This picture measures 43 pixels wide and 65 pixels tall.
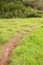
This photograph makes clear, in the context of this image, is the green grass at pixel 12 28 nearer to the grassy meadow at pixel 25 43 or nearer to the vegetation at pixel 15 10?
the grassy meadow at pixel 25 43

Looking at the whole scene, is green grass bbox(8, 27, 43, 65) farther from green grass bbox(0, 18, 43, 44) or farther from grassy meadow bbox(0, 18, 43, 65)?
green grass bbox(0, 18, 43, 44)

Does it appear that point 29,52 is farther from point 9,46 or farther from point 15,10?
point 15,10

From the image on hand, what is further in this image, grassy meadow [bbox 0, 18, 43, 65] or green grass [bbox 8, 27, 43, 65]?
grassy meadow [bbox 0, 18, 43, 65]

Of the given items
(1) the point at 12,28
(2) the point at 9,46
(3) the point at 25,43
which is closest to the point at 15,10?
(1) the point at 12,28

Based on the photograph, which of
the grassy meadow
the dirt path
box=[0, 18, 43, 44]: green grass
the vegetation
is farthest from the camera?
the vegetation

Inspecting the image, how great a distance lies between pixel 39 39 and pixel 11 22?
193 inches

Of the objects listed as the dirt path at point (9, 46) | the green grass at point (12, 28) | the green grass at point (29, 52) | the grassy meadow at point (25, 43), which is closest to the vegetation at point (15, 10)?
the green grass at point (12, 28)

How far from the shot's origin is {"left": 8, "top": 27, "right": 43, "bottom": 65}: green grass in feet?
35.8

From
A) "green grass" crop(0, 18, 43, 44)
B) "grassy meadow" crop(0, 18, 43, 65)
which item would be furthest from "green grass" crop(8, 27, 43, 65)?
"green grass" crop(0, 18, 43, 44)

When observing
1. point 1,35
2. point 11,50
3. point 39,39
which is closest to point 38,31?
point 39,39

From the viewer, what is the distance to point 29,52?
1199cm

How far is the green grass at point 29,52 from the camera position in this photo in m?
10.9

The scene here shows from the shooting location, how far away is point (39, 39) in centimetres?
1431

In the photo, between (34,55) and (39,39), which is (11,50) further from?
(39,39)
